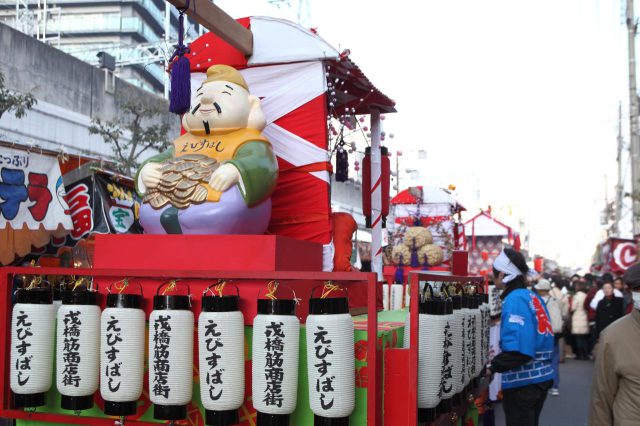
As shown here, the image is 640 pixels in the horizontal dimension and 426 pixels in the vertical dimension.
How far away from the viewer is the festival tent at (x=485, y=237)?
18388mm

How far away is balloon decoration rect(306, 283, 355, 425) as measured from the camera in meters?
2.90

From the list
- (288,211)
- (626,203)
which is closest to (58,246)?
(288,211)

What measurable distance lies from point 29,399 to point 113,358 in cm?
63

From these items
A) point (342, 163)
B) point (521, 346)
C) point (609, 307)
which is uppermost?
point (342, 163)

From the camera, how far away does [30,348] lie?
3.47 metres

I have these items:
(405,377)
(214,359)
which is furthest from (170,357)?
(405,377)

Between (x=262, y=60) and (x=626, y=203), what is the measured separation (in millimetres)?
28424

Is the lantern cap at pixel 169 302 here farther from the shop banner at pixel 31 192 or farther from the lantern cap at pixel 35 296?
the shop banner at pixel 31 192

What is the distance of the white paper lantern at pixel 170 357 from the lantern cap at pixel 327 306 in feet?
2.27

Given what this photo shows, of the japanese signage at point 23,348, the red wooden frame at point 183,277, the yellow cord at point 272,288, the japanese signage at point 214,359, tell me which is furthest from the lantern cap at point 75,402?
the yellow cord at point 272,288

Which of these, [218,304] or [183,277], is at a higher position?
[183,277]

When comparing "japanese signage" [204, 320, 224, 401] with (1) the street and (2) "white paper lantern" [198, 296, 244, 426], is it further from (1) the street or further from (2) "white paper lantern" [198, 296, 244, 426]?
(1) the street

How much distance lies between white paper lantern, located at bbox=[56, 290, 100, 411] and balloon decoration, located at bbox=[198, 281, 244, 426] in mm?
669

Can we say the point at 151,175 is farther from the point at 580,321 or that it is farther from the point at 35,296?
the point at 580,321
